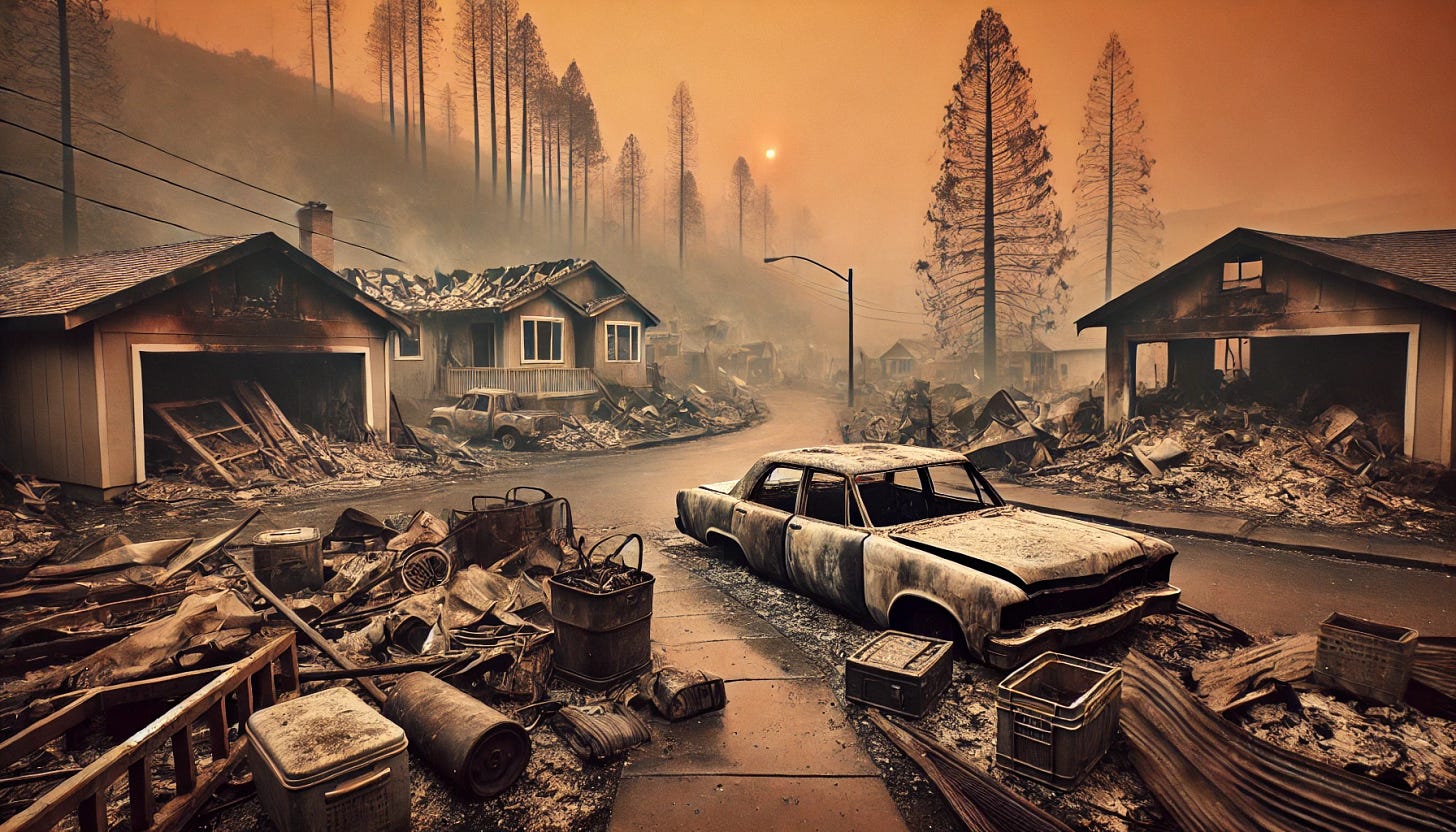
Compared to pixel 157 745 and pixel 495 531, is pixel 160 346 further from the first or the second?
pixel 157 745

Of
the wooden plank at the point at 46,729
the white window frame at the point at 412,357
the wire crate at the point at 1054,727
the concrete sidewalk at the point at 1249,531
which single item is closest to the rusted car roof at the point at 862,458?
the wire crate at the point at 1054,727

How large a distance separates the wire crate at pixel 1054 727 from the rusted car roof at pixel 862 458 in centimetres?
245

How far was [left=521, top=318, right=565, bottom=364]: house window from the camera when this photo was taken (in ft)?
81.1

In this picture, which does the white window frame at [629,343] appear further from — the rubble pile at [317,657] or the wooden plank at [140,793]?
the wooden plank at [140,793]

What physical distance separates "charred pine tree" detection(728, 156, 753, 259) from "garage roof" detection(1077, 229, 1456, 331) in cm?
6445

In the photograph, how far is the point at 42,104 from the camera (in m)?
34.9

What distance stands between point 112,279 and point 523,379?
40.0 ft

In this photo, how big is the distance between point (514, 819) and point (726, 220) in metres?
81.4

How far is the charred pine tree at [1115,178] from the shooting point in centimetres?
3750

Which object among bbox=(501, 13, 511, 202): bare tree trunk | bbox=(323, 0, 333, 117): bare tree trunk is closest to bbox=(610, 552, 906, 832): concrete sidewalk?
bbox=(501, 13, 511, 202): bare tree trunk

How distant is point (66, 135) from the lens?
35969 mm

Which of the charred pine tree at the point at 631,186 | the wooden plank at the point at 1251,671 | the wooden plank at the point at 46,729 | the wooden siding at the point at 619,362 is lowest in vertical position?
the wooden plank at the point at 1251,671

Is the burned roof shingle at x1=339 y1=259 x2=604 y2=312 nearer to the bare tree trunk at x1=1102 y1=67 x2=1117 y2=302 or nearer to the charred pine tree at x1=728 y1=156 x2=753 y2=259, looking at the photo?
the bare tree trunk at x1=1102 y1=67 x2=1117 y2=302

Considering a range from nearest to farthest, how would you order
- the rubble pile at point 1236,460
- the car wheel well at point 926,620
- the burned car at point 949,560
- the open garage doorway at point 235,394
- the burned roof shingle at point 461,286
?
the burned car at point 949,560 → the car wheel well at point 926,620 → the rubble pile at point 1236,460 → the open garage doorway at point 235,394 → the burned roof shingle at point 461,286
